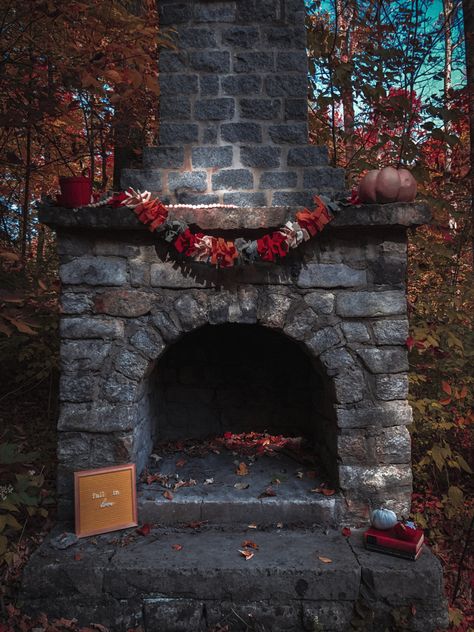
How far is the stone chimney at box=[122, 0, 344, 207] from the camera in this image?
3.91m

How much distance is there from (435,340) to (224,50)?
3.13 metres

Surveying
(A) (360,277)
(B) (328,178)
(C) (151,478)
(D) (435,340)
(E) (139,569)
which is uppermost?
(B) (328,178)

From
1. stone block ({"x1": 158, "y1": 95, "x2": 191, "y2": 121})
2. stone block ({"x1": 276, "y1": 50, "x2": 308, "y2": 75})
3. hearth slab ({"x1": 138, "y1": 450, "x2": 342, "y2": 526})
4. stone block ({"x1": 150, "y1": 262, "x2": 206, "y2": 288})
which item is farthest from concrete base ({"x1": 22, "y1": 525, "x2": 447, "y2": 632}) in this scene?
stone block ({"x1": 276, "y1": 50, "x2": 308, "y2": 75})

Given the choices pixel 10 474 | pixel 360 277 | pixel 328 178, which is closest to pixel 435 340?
pixel 360 277

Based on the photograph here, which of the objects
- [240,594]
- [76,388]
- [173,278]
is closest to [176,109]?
→ [173,278]

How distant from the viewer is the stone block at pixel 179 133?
3.91 metres

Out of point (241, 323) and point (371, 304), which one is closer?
point (371, 304)

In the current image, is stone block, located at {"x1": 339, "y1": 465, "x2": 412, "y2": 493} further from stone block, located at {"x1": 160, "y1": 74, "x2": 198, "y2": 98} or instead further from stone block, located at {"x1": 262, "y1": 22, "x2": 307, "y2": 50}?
stone block, located at {"x1": 262, "y1": 22, "x2": 307, "y2": 50}

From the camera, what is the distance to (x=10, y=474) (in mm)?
3568

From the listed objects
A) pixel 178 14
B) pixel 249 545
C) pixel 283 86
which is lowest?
pixel 249 545

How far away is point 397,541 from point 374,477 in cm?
53

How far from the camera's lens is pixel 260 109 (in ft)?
12.9

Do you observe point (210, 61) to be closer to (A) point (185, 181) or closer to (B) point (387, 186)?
(A) point (185, 181)

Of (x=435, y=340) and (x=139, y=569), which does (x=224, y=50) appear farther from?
(x=139, y=569)
